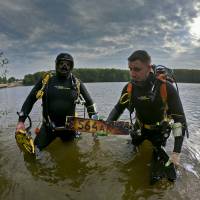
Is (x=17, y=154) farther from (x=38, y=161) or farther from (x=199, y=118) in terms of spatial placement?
(x=199, y=118)

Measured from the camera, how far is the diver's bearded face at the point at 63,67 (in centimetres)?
705

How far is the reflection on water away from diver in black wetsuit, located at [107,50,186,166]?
791mm

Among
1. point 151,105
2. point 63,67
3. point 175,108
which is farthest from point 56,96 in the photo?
point 175,108

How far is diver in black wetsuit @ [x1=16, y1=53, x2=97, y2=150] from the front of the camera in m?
7.12

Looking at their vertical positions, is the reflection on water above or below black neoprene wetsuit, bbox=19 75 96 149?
below

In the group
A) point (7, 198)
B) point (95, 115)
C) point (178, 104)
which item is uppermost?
point (178, 104)

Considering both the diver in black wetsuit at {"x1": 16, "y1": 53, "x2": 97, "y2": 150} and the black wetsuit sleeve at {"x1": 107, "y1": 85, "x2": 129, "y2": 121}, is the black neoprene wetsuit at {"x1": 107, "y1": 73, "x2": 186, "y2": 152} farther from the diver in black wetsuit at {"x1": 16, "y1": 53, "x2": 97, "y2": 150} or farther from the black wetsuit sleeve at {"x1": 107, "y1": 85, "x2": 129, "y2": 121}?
the diver in black wetsuit at {"x1": 16, "y1": 53, "x2": 97, "y2": 150}

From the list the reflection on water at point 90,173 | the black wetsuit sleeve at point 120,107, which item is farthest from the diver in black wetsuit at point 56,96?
the black wetsuit sleeve at point 120,107

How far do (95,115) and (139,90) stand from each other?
6.40 ft

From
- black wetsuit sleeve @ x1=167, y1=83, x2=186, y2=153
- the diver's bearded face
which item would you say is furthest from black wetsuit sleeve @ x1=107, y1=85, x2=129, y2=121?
the diver's bearded face

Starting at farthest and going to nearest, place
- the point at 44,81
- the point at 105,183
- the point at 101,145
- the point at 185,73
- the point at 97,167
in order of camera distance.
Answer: the point at 185,73 < the point at 101,145 < the point at 44,81 < the point at 97,167 < the point at 105,183

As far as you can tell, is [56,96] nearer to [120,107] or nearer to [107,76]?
[120,107]

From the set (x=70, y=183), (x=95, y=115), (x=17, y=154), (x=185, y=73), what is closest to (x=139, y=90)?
(x=95, y=115)

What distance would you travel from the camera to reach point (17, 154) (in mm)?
7711
